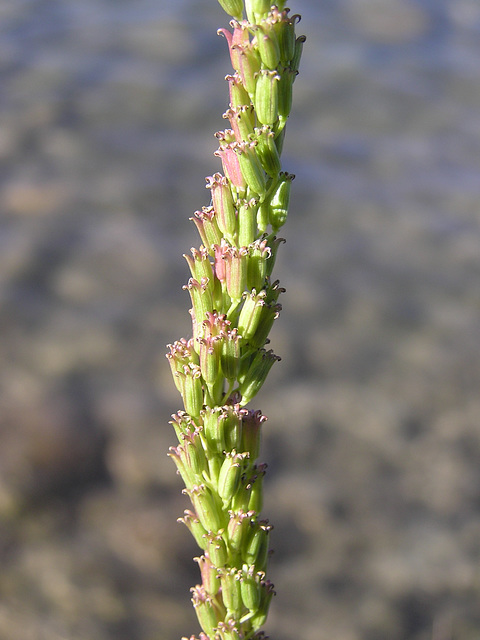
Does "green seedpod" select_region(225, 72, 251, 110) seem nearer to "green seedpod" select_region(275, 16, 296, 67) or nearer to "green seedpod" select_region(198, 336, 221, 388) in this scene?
"green seedpod" select_region(275, 16, 296, 67)

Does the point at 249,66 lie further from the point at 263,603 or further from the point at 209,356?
the point at 263,603

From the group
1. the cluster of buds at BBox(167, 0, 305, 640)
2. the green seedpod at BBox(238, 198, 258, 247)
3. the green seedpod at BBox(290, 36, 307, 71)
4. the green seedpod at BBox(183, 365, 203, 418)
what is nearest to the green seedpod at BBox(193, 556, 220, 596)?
the cluster of buds at BBox(167, 0, 305, 640)

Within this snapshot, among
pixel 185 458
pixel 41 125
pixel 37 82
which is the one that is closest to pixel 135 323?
pixel 41 125

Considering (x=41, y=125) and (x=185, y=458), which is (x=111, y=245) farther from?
(x=185, y=458)

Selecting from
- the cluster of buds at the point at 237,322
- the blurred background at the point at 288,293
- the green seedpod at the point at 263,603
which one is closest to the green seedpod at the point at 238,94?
the cluster of buds at the point at 237,322

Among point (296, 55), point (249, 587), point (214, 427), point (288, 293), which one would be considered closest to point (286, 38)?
point (296, 55)

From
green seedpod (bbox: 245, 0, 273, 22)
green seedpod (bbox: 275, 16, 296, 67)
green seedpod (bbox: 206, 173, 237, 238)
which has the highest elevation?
green seedpod (bbox: 245, 0, 273, 22)

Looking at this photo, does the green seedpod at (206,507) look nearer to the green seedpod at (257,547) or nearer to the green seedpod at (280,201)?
the green seedpod at (257,547)

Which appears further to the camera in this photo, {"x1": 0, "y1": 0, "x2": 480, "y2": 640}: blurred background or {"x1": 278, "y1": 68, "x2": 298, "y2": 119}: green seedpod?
{"x1": 0, "y1": 0, "x2": 480, "y2": 640}: blurred background
